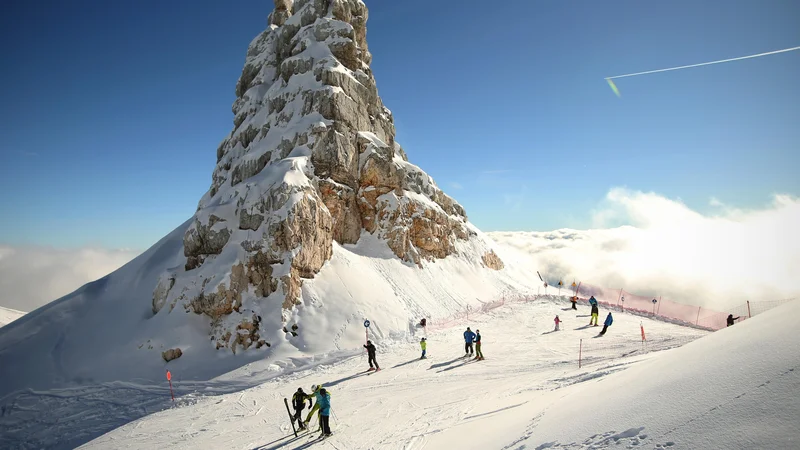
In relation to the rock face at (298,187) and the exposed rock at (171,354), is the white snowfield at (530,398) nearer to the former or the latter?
the exposed rock at (171,354)

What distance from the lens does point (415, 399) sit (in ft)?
43.8

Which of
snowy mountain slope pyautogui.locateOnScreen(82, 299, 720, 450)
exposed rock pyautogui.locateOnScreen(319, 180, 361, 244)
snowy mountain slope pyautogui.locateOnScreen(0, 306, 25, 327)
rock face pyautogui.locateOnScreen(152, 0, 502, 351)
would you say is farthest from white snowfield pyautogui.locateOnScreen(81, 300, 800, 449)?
snowy mountain slope pyautogui.locateOnScreen(0, 306, 25, 327)

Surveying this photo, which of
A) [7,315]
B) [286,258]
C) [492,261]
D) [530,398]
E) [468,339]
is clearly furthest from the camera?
[7,315]

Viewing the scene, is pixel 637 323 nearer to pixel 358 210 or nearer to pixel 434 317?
pixel 434 317

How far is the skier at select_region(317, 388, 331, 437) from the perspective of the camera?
11.0m

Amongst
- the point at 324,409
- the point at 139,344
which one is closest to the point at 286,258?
the point at 139,344

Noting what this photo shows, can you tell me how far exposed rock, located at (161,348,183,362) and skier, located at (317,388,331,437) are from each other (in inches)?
656

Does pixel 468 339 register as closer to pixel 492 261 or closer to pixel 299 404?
pixel 299 404

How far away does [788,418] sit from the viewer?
380 cm

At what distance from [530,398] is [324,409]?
621cm

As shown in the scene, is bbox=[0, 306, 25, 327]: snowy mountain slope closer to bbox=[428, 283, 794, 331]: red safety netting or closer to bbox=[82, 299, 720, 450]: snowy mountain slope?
bbox=[82, 299, 720, 450]: snowy mountain slope

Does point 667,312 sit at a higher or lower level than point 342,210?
lower

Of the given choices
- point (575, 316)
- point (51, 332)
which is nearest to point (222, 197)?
point (51, 332)

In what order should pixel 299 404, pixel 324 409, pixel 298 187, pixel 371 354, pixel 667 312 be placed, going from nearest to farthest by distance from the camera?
pixel 324 409, pixel 299 404, pixel 371 354, pixel 667 312, pixel 298 187
